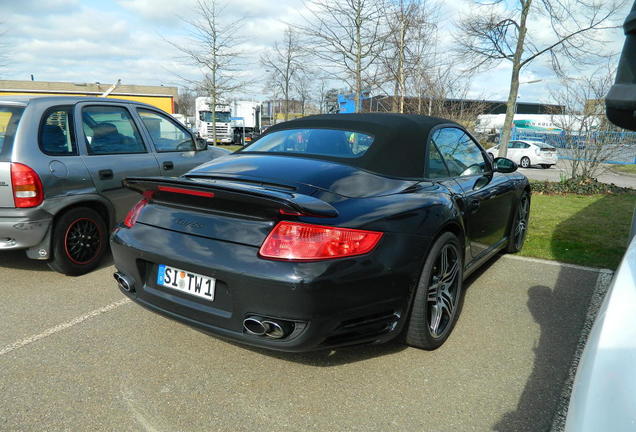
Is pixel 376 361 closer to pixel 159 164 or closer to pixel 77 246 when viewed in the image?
pixel 77 246

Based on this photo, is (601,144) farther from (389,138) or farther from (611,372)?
(611,372)

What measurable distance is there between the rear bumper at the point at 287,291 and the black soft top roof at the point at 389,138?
62 cm

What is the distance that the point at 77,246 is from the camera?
4344 mm

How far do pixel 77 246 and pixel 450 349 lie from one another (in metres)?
3.50

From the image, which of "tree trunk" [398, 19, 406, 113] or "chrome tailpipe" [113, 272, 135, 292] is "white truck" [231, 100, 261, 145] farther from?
"chrome tailpipe" [113, 272, 135, 292]

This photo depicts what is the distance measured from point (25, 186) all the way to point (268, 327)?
9.47 ft

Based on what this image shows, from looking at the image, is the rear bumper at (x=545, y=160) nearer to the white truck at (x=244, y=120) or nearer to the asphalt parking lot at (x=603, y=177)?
the asphalt parking lot at (x=603, y=177)

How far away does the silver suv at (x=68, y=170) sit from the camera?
3.92 metres

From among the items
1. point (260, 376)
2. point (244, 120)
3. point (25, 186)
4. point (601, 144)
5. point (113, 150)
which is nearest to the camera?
point (260, 376)

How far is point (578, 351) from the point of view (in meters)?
2.94

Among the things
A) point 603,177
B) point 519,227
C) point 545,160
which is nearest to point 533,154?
point 545,160

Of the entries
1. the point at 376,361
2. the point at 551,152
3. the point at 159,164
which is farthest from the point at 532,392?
the point at 551,152

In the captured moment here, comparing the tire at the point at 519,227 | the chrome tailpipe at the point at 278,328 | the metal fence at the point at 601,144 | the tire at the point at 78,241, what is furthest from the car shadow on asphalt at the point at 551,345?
the metal fence at the point at 601,144

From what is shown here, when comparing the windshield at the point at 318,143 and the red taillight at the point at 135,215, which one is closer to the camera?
the red taillight at the point at 135,215
